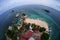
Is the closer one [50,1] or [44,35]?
[44,35]

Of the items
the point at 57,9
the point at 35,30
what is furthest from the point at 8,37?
the point at 57,9

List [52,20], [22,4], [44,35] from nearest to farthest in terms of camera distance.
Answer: [44,35], [52,20], [22,4]

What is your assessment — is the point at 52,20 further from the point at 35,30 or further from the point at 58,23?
the point at 35,30
